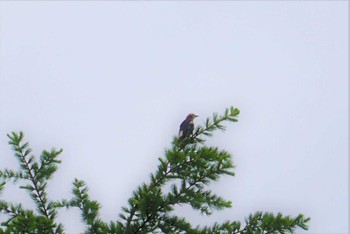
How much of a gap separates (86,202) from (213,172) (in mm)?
1287

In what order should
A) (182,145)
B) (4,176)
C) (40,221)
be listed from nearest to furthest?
(40,221) < (4,176) < (182,145)

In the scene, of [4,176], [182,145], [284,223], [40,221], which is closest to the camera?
[40,221]

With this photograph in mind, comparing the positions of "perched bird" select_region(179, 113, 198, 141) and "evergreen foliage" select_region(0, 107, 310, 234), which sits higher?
"perched bird" select_region(179, 113, 198, 141)

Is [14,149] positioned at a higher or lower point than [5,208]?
higher

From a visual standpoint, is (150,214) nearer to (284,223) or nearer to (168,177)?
(168,177)

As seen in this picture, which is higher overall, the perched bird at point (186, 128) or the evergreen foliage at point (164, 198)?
the perched bird at point (186, 128)

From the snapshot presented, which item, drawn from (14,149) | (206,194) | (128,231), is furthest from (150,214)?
(14,149)

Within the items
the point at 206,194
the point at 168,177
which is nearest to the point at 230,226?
the point at 206,194

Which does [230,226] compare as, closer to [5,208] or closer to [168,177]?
[168,177]

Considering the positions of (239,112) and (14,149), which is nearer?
(14,149)

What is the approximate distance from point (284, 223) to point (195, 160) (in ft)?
3.27

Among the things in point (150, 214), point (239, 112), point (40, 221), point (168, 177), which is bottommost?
point (40, 221)

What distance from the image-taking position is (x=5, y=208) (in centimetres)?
544

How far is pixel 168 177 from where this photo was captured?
5.58 m
